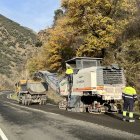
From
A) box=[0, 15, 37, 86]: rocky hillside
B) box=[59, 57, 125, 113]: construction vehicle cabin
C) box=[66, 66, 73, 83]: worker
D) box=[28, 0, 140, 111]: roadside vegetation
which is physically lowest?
box=[59, 57, 125, 113]: construction vehicle cabin

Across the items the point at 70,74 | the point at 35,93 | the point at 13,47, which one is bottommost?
the point at 35,93

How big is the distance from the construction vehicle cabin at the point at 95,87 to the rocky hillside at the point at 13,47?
8006 cm

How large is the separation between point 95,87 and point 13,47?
10861 centimetres

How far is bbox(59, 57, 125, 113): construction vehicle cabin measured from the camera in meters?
23.2

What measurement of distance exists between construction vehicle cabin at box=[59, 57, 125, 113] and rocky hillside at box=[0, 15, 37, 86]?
263 ft

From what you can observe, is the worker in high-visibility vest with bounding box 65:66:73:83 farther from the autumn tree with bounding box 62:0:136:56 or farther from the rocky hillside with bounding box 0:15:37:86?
the rocky hillside with bounding box 0:15:37:86

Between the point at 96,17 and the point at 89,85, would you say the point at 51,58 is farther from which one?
the point at 89,85

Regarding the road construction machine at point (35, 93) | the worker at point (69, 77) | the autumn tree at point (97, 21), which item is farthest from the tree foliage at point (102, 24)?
the worker at point (69, 77)

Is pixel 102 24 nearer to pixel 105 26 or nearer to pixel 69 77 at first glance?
pixel 105 26

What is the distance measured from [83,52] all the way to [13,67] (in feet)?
258

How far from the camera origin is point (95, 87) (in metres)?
23.2

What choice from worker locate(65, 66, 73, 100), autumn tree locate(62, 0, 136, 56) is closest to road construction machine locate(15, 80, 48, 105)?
autumn tree locate(62, 0, 136, 56)

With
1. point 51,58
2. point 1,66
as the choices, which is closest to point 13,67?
point 1,66

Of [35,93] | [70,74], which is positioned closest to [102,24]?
[35,93]
